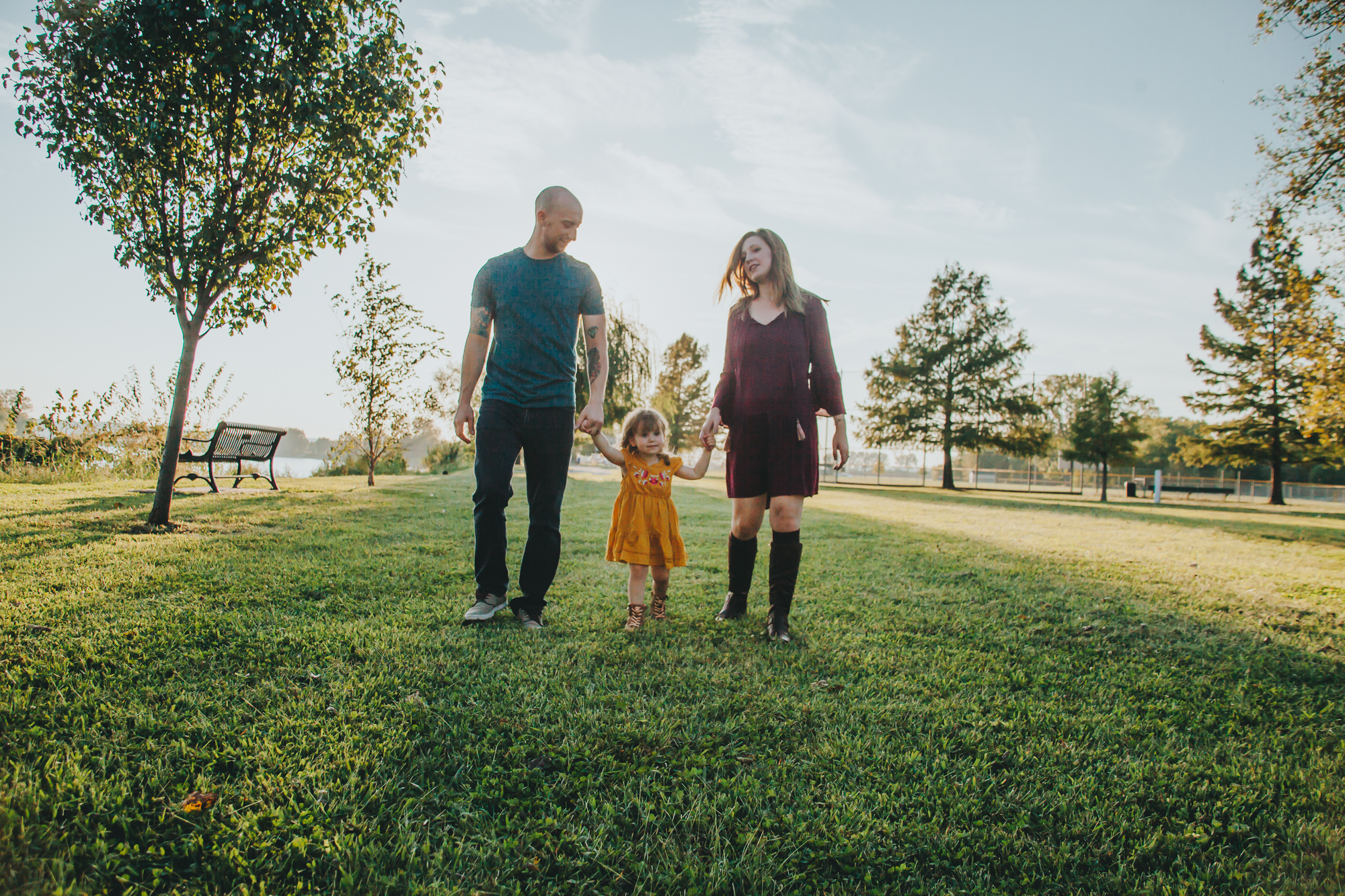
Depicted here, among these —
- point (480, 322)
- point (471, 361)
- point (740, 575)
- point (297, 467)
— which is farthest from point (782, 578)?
point (297, 467)

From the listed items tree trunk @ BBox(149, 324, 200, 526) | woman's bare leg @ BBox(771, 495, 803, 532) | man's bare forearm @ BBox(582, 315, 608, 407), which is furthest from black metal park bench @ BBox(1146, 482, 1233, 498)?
tree trunk @ BBox(149, 324, 200, 526)

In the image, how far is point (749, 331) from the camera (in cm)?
341

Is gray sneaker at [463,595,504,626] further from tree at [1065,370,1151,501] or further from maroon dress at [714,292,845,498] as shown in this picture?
tree at [1065,370,1151,501]

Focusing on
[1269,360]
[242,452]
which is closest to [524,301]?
[242,452]

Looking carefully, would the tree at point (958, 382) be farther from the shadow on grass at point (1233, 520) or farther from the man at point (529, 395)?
the man at point (529, 395)

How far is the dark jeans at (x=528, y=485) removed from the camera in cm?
309

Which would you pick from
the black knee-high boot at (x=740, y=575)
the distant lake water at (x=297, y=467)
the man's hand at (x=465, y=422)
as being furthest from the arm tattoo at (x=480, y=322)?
the distant lake water at (x=297, y=467)

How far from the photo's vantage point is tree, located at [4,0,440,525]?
480 cm

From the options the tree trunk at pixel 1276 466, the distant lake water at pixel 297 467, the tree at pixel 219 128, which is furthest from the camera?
the tree trunk at pixel 1276 466

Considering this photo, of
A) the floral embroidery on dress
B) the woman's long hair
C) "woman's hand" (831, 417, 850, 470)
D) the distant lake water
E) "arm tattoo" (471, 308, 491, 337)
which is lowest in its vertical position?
the distant lake water

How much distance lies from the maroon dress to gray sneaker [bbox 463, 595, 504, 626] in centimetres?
143

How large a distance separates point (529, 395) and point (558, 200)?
1.04 m

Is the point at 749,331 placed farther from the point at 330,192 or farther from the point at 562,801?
the point at 330,192

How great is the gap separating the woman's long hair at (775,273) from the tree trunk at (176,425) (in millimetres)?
5044
